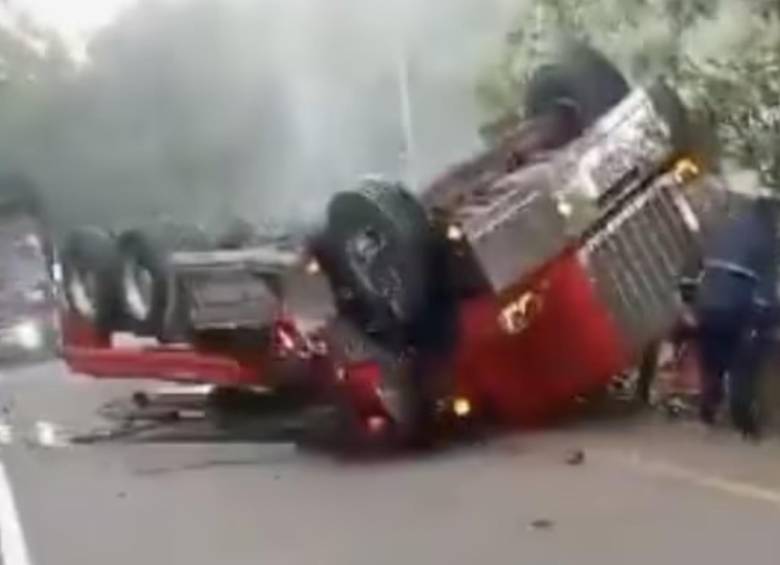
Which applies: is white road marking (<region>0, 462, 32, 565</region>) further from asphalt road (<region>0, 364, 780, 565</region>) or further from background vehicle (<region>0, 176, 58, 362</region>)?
background vehicle (<region>0, 176, 58, 362</region>)

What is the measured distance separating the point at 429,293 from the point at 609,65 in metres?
0.95

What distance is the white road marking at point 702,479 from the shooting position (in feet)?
13.8

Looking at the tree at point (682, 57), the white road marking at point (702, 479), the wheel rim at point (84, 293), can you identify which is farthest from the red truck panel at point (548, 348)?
the wheel rim at point (84, 293)

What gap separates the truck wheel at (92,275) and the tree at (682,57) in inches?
59.6

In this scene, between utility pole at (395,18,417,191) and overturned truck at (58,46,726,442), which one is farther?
overturned truck at (58,46,726,442)

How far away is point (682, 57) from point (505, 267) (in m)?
1.10

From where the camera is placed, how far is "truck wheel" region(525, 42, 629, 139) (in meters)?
4.66

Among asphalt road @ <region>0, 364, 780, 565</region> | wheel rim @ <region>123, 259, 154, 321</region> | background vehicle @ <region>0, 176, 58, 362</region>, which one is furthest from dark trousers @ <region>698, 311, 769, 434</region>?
background vehicle @ <region>0, 176, 58, 362</region>

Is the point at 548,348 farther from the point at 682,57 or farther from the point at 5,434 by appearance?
the point at 5,434

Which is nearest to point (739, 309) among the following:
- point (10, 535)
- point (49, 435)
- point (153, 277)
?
point (153, 277)

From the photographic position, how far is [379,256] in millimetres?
5137

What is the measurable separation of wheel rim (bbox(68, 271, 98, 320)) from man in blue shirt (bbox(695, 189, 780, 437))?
2294mm

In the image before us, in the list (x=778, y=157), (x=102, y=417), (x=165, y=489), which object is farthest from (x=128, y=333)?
(x=778, y=157)

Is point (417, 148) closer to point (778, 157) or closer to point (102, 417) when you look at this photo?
point (778, 157)
